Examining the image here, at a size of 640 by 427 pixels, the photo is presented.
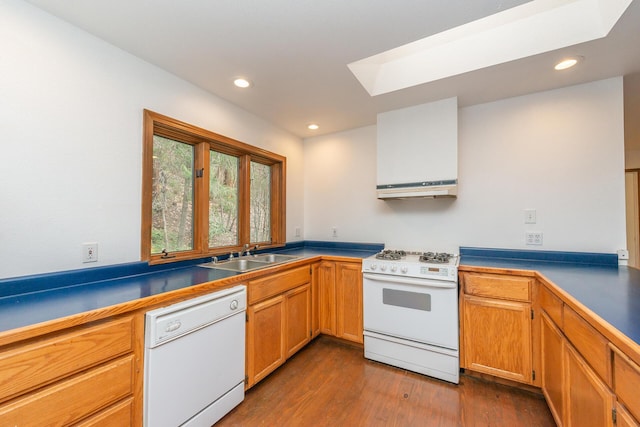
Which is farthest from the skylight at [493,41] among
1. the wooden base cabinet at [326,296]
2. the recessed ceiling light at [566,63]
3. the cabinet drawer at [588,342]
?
the wooden base cabinet at [326,296]

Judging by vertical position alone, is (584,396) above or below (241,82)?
below

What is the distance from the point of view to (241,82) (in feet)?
6.88

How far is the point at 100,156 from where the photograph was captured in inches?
62.3

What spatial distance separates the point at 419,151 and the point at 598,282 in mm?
1544

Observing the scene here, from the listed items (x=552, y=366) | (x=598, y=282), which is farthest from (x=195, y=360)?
(x=598, y=282)

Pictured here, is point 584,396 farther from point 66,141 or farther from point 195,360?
point 66,141

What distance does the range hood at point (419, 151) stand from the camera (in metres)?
2.36

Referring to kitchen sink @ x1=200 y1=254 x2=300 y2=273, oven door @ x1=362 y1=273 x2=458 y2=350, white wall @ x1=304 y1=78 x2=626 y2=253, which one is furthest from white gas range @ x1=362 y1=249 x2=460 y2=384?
kitchen sink @ x1=200 y1=254 x2=300 y2=273

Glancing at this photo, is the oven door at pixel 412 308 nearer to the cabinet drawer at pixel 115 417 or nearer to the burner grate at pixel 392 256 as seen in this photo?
the burner grate at pixel 392 256

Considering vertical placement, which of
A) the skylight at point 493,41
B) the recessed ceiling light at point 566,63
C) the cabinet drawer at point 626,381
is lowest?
the cabinet drawer at point 626,381

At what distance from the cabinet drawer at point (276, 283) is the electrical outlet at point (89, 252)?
0.92m

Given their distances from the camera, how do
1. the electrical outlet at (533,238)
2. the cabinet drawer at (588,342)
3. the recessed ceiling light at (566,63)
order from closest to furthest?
the cabinet drawer at (588,342)
the recessed ceiling light at (566,63)
the electrical outlet at (533,238)

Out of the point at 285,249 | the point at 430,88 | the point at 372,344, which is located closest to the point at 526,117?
the point at 430,88

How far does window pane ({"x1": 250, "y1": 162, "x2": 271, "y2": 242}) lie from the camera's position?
9.51ft
